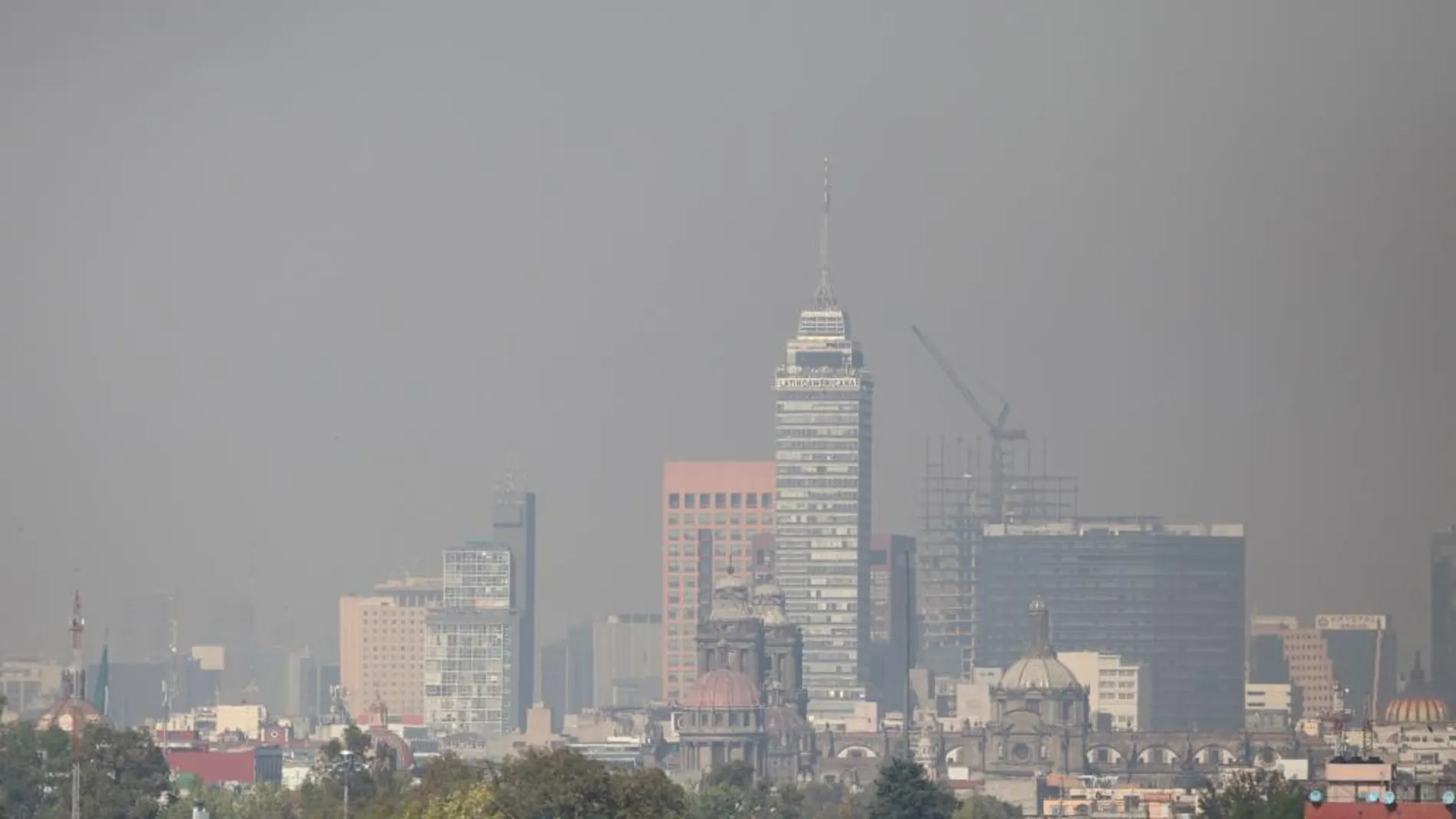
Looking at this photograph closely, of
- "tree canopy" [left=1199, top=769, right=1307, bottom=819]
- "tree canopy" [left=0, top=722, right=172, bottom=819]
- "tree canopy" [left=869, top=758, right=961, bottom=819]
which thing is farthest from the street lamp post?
"tree canopy" [left=869, top=758, right=961, bottom=819]

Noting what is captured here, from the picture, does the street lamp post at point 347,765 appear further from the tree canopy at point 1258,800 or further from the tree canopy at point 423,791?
the tree canopy at point 1258,800

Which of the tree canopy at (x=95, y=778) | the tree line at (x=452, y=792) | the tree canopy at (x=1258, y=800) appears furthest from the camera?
the tree canopy at (x=95, y=778)

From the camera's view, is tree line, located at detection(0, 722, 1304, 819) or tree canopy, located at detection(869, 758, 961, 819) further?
tree canopy, located at detection(869, 758, 961, 819)

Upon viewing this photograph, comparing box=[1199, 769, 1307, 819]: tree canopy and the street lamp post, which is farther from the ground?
the street lamp post

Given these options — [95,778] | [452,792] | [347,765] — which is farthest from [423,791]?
[347,765]

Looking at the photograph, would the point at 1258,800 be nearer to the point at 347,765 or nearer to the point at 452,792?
the point at 347,765

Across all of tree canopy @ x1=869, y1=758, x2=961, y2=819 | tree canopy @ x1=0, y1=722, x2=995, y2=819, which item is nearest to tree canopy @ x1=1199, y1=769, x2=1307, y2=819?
tree canopy @ x1=0, y1=722, x2=995, y2=819

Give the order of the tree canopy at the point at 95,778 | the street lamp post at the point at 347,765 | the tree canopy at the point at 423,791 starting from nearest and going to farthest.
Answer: the tree canopy at the point at 423,791 → the tree canopy at the point at 95,778 → the street lamp post at the point at 347,765

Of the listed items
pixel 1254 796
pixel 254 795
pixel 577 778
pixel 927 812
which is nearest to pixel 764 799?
pixel 254 795

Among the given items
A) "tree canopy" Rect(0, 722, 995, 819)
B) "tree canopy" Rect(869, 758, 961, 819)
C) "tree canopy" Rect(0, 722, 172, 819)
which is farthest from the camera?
"tree canopy" Rect(0, 722, 172, 819)

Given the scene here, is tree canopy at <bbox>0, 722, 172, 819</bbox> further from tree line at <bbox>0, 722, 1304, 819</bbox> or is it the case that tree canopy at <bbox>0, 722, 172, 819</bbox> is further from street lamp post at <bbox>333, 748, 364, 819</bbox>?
street lamp post at <bbox>333, 748, 364, 819</bbox>

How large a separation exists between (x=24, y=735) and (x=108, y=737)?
49.2 ft

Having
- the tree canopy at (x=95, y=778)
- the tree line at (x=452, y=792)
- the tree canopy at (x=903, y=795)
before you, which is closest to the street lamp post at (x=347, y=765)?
the tree line at (x=452, y=792)

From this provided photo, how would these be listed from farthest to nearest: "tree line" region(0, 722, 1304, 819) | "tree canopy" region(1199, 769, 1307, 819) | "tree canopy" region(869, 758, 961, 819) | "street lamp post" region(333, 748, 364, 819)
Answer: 1. "street lamp post" region(333, 748, 364, 819)
2. "tree canopy" region(1199, 769, 1307, 819)
3. "tree canopy" region(869, 758, 961, 819)
4. "tree line" region(0, 722, 1304, 819)
